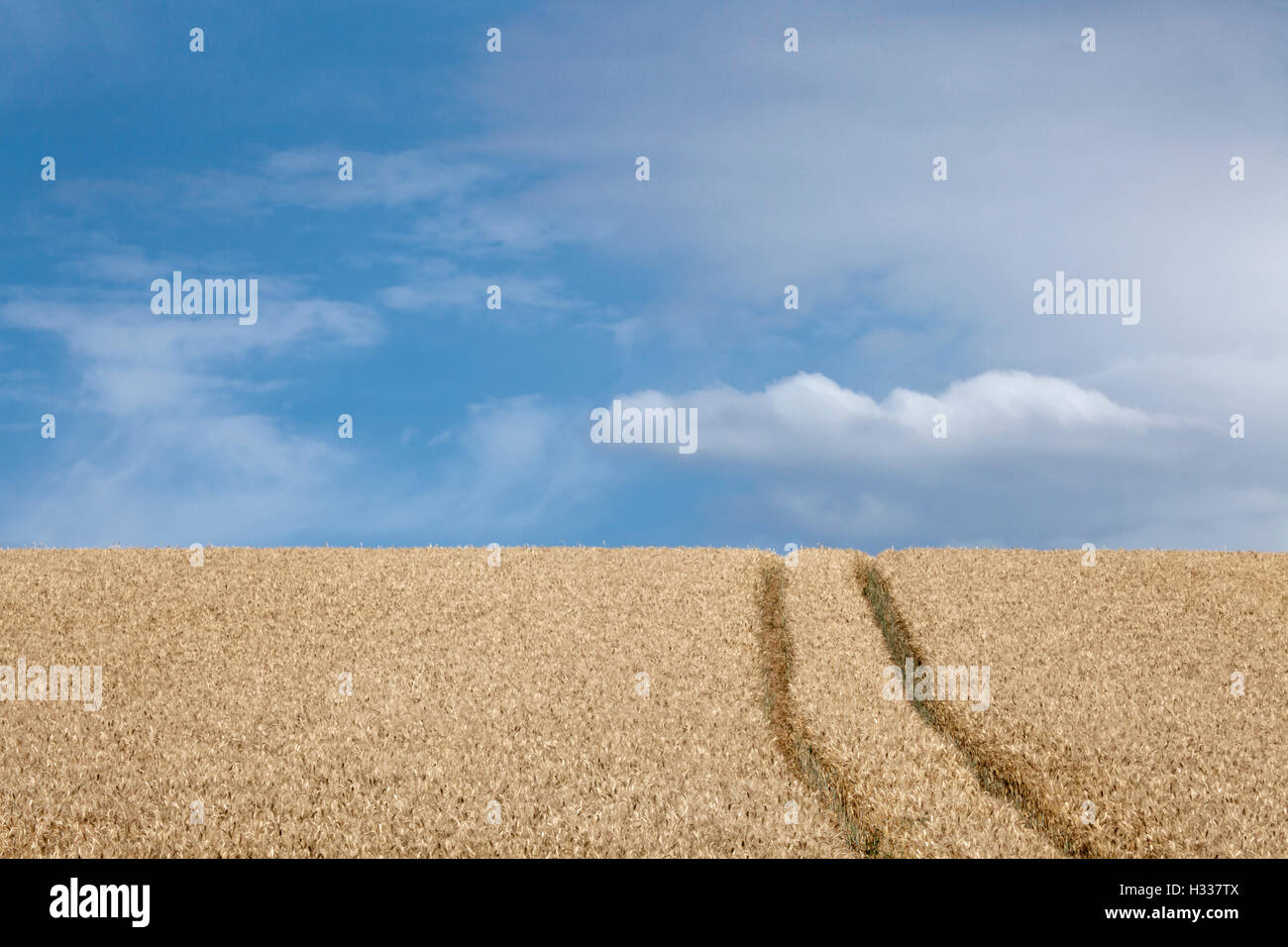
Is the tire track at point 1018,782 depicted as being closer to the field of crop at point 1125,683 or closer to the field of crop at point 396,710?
the field of crop at point 1125,683

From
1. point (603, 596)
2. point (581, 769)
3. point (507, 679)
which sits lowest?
point (581, 769)

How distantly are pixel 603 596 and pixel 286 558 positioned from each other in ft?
32.0

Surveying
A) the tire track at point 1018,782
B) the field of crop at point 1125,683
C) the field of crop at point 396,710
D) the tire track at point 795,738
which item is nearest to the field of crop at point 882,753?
the tire track at point 795,738

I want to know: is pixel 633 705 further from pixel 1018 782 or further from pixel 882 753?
pixel 1018 782

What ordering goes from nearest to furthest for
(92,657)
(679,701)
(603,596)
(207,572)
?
1. (679,701)
2. (92,657)
3. (603,596)
4. (207,572)

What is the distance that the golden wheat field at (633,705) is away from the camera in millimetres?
13141

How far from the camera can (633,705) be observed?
56.8 ft

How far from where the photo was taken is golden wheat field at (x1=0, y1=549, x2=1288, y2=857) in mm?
13141

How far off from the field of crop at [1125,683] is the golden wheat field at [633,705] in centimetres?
7

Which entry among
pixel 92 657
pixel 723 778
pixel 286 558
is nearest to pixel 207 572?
pixel 286 558

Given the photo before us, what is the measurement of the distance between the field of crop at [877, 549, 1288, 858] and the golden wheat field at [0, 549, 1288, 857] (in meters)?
0.07
